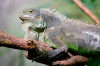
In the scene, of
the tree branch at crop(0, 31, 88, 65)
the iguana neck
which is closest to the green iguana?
the iguana neck

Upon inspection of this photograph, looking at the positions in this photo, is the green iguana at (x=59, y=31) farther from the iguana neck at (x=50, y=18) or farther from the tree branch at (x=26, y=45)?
the tree branch at (x=26, y=45)

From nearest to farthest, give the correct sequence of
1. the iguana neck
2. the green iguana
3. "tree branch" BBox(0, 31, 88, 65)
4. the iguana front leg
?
"tree branch" BBox(0, 31, 88, 65), the iguana front leg, the green iguana, the iguana neck

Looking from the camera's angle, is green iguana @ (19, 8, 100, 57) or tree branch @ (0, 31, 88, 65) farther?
green iguana @ (19, 8, 100, 57)

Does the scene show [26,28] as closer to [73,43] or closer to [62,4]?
[73,43]

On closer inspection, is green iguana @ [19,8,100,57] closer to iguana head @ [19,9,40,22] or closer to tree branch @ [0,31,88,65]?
iguana head @ [19,9,40,22]

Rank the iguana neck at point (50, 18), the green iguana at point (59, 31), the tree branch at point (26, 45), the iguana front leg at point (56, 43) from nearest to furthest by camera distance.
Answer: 1. the tree branch at point (26, 45)
2. the iguana front leg at point (56, 43)
3. the green iguana at point (59, 31)
4. the iguana neck at point (50, 18)

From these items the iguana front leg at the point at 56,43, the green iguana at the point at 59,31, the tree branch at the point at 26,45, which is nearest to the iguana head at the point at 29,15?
the green iguana at the point at 59,31

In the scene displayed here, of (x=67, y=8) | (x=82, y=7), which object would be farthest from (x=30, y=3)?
(x=82, y=7)
